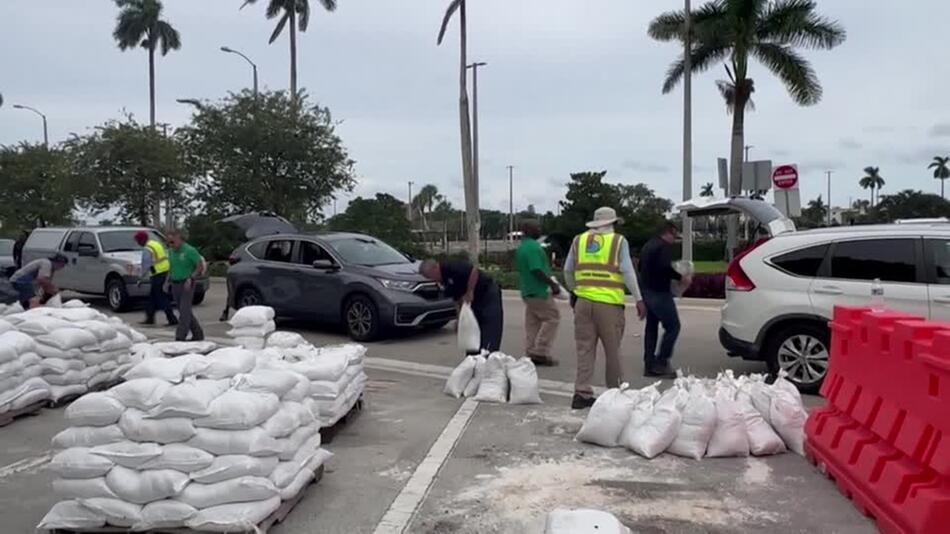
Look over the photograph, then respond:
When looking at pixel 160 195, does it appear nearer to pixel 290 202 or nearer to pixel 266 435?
pixel 290 202

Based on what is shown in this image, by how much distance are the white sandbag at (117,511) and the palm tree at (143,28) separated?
52307mm

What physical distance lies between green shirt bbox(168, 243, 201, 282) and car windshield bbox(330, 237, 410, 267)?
2151 mm

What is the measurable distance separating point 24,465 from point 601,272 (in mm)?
4871

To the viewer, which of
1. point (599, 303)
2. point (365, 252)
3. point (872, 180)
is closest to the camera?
point (599, 303)

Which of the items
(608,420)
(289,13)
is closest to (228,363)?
(608,420)

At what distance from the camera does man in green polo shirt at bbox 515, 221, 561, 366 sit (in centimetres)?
995

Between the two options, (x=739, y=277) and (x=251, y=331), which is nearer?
(x=251, y=331)

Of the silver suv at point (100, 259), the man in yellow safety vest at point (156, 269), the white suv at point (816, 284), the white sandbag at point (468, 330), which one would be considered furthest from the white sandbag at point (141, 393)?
the silver suv at point (100, 259)

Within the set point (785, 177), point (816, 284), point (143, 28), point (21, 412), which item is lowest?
point (21, 412)

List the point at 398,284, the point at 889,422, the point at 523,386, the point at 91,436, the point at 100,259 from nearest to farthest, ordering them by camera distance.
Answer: the point at 91,436
the point at 889,422
the point at 523,386
the point at 398,284
the point at 100,259

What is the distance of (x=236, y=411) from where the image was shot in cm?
464

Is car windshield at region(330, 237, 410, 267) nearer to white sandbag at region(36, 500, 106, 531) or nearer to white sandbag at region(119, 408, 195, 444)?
white sandbag at region(119, 408, 195, 444)

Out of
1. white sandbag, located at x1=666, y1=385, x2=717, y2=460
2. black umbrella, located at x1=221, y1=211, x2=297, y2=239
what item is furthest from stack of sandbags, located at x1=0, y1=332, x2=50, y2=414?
black umbrella, located at x1=221, y1=211, x2=297, y2=239

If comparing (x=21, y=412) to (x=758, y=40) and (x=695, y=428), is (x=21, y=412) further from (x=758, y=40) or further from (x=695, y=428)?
(x=758, y=40)
